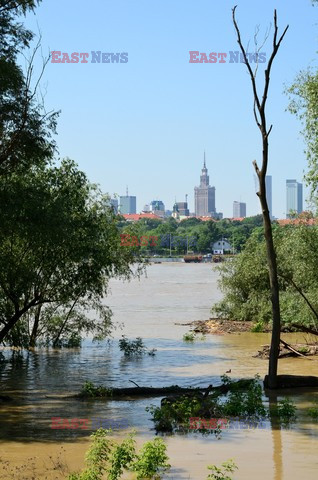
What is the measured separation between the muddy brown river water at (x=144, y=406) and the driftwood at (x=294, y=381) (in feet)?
1.37

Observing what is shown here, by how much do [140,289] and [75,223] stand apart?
64.5 m

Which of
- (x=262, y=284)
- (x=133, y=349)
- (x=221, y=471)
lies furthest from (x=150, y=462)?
(x=262, y=284)

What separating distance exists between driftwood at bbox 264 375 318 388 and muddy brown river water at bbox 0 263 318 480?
418 mm

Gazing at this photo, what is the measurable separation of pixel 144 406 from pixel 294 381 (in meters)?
4.59

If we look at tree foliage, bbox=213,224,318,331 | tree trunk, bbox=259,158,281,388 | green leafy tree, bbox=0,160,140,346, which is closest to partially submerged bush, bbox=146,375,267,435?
tree trunk, bbox=259,158,281,388

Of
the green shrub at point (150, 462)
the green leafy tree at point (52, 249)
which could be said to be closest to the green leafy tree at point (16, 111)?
the green leafy tree at point (52, 249)

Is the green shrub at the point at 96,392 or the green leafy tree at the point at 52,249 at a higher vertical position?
the green leafy tree at the point at 52,249

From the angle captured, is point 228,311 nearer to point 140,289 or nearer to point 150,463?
point 150,463

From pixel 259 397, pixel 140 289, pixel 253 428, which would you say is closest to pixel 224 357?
pixel 259 397

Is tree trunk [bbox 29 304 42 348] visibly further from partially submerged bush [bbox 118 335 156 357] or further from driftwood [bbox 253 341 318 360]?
driftwood [bbox 253 341 318 360]

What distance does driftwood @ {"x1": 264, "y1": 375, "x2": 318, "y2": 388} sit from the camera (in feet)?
69.5

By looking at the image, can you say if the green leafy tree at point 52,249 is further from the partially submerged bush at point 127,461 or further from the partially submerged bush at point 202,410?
the partially submerged bush at point 127,461

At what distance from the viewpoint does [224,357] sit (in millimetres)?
31172

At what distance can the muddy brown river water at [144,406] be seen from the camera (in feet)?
45.2
